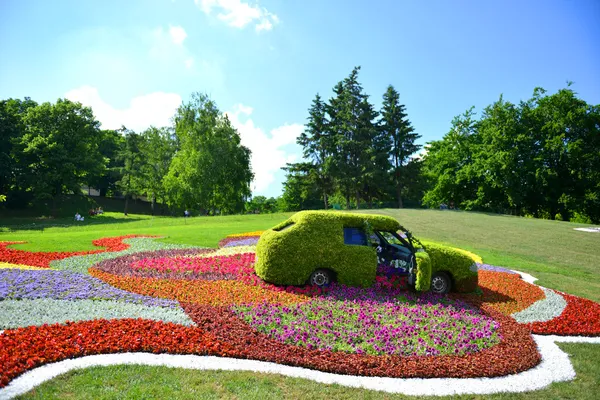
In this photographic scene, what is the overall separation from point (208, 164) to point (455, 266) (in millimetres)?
41488

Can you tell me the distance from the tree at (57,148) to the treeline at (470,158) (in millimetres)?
29106

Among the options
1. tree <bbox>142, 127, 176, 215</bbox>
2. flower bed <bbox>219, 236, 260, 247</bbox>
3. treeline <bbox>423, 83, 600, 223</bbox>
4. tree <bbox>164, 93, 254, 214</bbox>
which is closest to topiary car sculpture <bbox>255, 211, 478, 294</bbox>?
flower bed <bbox>219, 236, 260, 247</bbox>

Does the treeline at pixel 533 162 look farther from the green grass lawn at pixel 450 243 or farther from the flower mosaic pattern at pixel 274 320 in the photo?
the flower mosaic pattern at pixel 274 320

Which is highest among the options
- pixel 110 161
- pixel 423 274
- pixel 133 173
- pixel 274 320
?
pixel 110 161

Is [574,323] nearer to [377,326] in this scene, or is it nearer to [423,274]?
[423,274]

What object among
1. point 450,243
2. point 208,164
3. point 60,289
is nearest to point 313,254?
point 60,289

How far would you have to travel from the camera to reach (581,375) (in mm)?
6340

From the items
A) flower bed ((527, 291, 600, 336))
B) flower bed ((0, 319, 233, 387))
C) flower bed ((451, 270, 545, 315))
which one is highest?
flower bed ((0, 319, 233, 387))

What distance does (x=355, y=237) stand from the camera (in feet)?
34.6

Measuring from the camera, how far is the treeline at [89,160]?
4362cm

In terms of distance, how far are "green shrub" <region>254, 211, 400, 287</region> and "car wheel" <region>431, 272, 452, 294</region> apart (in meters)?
1.90

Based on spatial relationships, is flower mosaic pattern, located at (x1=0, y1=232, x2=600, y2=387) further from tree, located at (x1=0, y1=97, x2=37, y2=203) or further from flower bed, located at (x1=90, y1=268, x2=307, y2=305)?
tree, located at (x1=0, y1=97, x2=37, y2=203)

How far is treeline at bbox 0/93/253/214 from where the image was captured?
43.6 metres

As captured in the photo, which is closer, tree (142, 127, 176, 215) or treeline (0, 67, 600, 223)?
treeline (0, 67, 600, 223)
